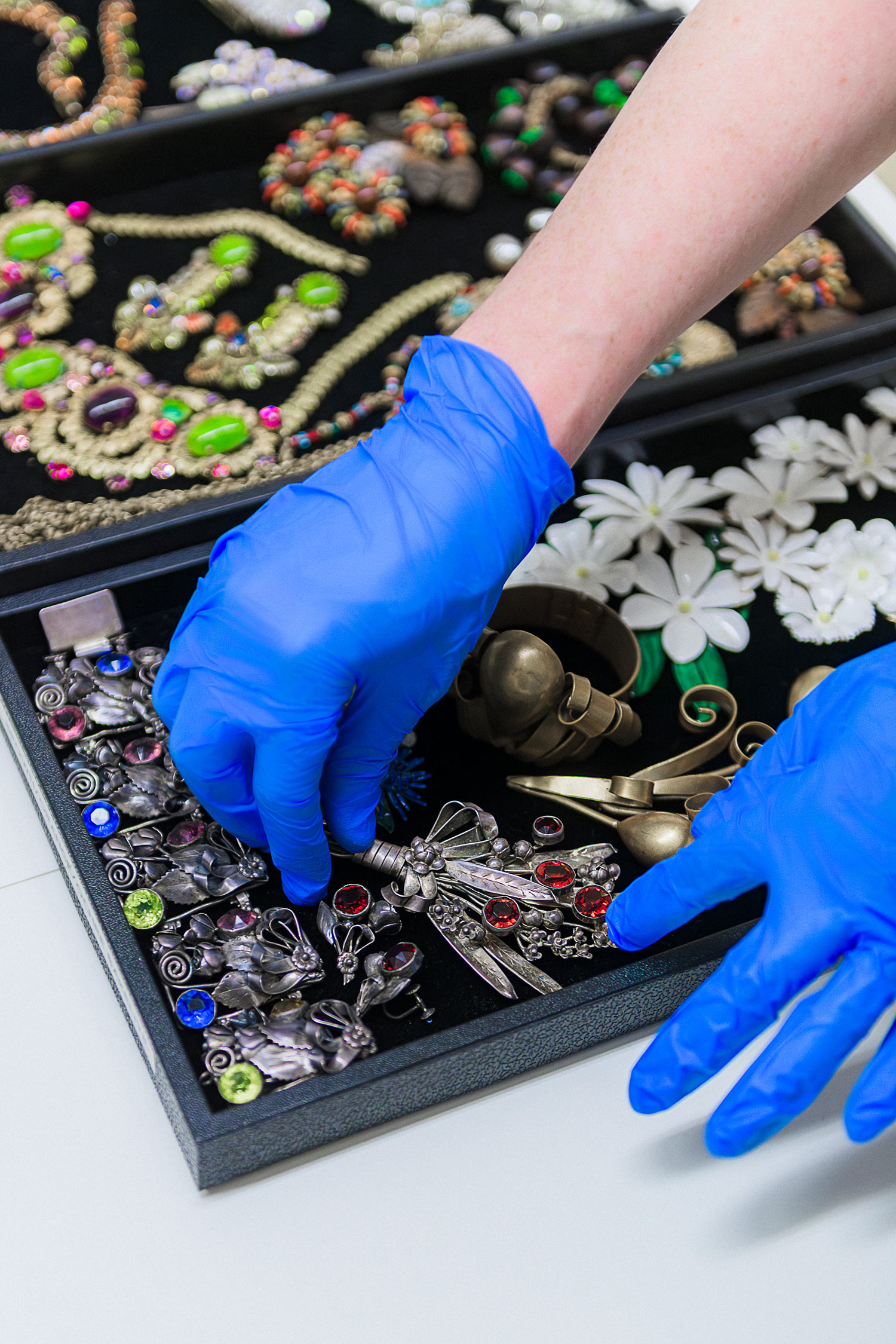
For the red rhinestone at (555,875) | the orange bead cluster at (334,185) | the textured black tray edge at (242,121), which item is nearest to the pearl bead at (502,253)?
the orange bead cluster at (334,185)

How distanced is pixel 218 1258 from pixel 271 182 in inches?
56.5

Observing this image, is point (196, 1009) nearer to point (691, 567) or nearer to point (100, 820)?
point (100, 820)

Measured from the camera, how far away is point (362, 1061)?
0.88 metres

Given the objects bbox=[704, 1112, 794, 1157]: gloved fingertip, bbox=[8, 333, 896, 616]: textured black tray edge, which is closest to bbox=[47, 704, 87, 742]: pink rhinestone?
bbox=[8, 333, 896, 616]: textured black tray edge

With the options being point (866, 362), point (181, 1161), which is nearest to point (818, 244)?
point (866, 362)

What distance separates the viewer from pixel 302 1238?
2.85ft

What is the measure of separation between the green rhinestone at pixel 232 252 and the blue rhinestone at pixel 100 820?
0.90 metres

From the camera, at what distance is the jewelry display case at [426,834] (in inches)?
34.1

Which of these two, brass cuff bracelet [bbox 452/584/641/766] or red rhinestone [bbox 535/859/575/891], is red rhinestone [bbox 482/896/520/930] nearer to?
red rhinestone [bbox 535/859/575/891]

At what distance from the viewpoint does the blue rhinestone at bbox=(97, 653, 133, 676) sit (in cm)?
114

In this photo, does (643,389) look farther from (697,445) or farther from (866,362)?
(866,362)

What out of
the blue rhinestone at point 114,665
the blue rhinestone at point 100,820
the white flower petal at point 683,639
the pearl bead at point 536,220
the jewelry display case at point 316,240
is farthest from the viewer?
the pearl bead at point 536,220

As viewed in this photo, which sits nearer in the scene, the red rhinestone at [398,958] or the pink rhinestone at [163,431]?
the red rhinestone at [398,958]

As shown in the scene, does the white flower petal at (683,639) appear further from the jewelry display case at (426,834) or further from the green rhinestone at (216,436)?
the green rhinestone at (216,436)
